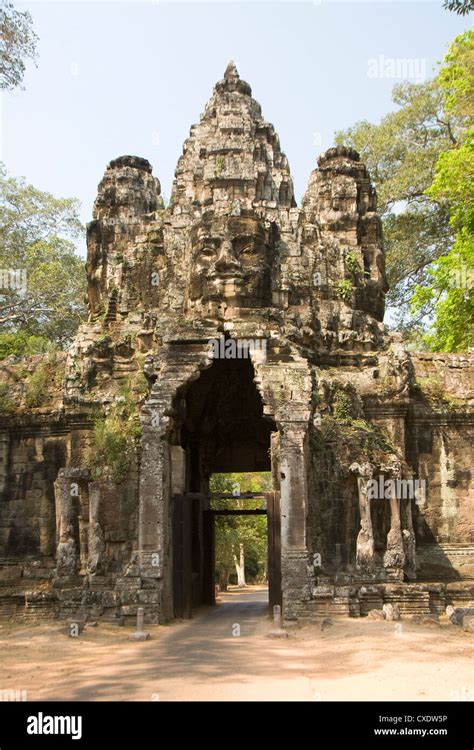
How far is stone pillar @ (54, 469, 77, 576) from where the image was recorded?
14102mm

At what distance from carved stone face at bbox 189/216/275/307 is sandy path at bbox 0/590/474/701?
19.3 feet

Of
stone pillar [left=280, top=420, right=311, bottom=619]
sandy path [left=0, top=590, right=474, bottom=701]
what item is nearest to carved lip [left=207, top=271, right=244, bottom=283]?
stone pillar [left=280, top=420, right=311, bottom=619]

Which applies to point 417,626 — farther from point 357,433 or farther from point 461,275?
point 461,275

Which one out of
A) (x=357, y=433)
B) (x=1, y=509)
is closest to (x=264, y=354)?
(x=357, y=433)

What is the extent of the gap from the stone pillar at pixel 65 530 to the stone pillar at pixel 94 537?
419 mm

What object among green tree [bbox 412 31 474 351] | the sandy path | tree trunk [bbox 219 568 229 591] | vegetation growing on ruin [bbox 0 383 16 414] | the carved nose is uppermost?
green tree [bbox 412 31 474 351]

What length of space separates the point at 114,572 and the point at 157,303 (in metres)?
5.59

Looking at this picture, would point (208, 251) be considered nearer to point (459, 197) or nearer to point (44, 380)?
point (44, 380)

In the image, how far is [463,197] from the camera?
68.6 feet

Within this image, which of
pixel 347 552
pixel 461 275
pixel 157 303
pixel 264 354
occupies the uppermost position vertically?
pixel 461 275

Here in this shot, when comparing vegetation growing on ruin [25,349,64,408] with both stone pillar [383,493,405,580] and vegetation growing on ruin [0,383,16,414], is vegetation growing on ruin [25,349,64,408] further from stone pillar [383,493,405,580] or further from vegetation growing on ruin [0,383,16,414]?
stone pillar [383,493,405,580]

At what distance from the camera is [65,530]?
14242 mm

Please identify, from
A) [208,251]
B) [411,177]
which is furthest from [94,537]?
[411,177]

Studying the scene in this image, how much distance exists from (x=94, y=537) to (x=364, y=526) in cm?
445
